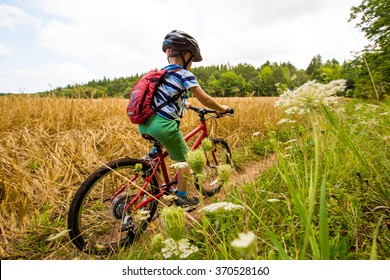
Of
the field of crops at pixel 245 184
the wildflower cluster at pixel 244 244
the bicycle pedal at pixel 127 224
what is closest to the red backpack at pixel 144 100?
the bicycle pedal at pixel 127 224

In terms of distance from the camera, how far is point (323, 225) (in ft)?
1.78

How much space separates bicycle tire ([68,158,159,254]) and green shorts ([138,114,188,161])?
12.5 inches

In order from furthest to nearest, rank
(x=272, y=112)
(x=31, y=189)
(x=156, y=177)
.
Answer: (x=272, y=112) < (x=31, y=189) < (x=156, y=177)

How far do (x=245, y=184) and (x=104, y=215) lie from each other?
1.63 m

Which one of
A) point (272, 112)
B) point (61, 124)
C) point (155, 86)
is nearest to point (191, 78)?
A: point (155, 86)

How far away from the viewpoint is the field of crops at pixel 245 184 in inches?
39.2

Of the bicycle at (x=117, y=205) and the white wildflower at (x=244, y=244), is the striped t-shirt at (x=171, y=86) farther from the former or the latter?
the white wildflower at (x=244, y=244)

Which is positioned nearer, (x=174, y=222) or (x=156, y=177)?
(x=174, y=222)

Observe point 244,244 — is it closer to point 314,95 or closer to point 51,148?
point 314,95

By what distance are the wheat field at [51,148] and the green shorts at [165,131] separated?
1333mm

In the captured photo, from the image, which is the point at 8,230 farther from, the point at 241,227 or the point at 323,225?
the point at 323,225

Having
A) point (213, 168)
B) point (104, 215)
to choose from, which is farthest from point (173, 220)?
point (213, 168)
